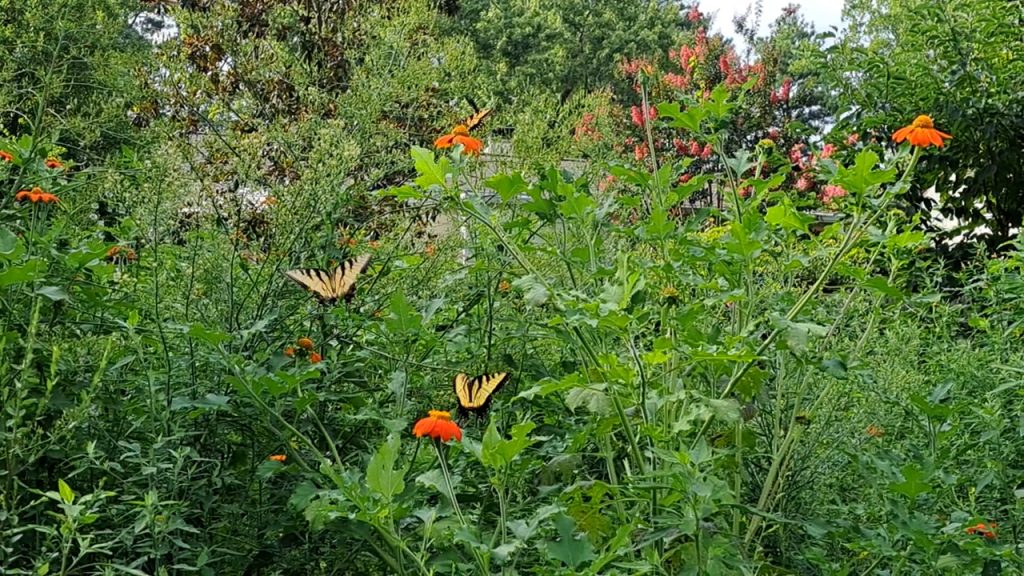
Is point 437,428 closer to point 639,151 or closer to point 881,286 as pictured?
point 881,286

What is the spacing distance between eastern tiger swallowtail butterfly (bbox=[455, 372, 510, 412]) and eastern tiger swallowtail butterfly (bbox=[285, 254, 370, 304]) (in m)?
0.34

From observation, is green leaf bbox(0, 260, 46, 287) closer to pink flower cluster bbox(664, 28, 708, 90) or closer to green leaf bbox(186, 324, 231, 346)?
green leaf bbox(186, 324, 231, 346)

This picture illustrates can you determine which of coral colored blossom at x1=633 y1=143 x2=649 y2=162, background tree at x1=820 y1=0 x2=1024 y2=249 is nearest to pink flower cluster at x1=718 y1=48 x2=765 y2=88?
coral colored blossom at x1=633 y1=143 x2=649 y2=162

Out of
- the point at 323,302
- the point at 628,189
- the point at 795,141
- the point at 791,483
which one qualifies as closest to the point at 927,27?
the point at 628,189

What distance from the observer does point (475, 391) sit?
1.97 metres

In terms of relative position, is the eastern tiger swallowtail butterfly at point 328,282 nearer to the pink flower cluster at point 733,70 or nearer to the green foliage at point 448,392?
the green foliage at point 448,392

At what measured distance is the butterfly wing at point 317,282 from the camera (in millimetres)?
2084

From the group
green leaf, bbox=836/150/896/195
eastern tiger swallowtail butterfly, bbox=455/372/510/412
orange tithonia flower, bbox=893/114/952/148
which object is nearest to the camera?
eastern tiger swallowtail butterfly, bbox=455/372/510/412

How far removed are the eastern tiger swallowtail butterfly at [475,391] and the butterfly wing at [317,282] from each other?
0.36 m

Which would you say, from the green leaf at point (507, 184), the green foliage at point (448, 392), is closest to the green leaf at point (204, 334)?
Result: the green foliage at point (448, 392)

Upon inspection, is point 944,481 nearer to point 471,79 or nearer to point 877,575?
point 877,575

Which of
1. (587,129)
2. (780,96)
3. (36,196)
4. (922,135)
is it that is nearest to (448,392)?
(36,196)

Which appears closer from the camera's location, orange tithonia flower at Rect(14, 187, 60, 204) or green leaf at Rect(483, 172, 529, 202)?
orange tithonia flower at Rect(14, 187, 60, 204)

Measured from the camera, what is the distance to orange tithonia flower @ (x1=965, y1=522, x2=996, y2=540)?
210 centimetres
